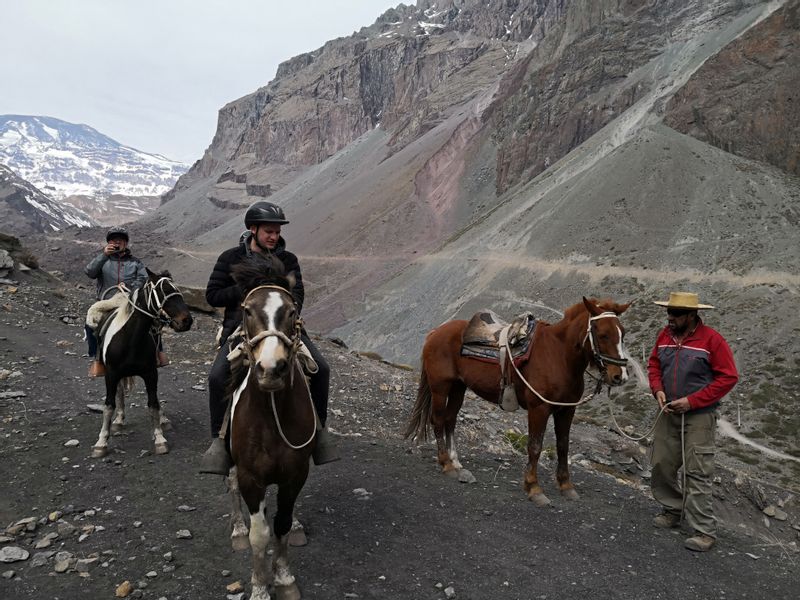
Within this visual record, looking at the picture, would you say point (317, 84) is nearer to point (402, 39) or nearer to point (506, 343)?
point (402, 39)

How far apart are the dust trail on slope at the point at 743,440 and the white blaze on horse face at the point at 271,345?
1666cm

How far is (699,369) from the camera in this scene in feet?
17.4

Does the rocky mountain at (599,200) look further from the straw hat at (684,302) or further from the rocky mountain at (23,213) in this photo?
the rocky mountain at (23,213)

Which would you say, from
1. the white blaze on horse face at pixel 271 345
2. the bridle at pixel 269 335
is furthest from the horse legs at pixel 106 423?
the white blaze on horse face at pixel 271 345

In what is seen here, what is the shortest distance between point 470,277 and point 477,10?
118406 mm

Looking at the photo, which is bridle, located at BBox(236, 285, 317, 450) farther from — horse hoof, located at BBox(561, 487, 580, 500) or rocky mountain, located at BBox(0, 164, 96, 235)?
rocky mountain, located at BBox(0, 164, 96, 235)

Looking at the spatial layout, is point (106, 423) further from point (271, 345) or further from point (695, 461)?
point (695, 461)

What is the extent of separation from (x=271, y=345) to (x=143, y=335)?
466 cm

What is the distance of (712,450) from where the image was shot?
5332 millimetres

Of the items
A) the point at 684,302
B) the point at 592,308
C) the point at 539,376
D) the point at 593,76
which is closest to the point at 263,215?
the point at 592,308

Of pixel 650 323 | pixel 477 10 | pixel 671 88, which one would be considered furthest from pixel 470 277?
pixel 477 10

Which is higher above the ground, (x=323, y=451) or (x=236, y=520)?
(x=323, y=451)

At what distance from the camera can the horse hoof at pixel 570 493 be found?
6379 mm

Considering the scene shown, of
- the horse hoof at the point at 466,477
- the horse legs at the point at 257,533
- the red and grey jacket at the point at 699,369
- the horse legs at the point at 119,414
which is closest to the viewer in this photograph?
the horse legs at the point at 257,533
